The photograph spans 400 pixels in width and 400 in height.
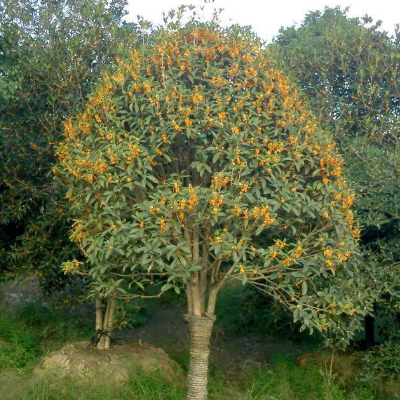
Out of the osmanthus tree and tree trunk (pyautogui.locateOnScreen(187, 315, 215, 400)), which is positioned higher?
the osmanthus tree

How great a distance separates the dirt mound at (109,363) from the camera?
6262 millimetres

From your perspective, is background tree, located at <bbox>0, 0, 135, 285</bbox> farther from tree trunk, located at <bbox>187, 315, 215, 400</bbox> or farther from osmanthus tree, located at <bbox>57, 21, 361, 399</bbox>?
tree trunk, located at <bbox>187, 315, 215, 400</bbox>

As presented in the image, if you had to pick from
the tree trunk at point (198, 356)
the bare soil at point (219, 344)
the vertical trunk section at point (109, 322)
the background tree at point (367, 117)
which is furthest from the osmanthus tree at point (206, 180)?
the bare soil at point (219, 344)

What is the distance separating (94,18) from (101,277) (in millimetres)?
3374

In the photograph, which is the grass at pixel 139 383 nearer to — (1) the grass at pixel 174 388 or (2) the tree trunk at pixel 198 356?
(1) the grass at pixel 174 388

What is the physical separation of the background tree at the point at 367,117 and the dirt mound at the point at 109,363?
2358mm

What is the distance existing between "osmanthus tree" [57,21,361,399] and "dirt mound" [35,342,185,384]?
93cm

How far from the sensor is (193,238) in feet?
17.6

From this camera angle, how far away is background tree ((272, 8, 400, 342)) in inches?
240

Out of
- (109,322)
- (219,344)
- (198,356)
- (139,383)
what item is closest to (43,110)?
(109,322)

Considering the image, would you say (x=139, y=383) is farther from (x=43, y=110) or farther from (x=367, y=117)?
(x=367, y=117)

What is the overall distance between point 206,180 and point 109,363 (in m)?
2.35

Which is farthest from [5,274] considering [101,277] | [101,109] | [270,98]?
[270,98]

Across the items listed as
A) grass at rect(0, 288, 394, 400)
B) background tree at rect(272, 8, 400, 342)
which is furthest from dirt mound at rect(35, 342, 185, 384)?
background tree at rect(272, 8, 400, 342)
